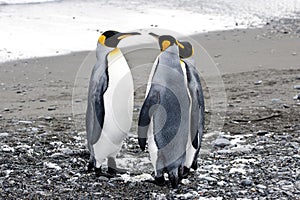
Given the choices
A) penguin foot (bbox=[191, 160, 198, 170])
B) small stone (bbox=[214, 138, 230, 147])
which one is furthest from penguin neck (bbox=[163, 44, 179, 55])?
small stone (bbox=[214, 138, 230, 147])

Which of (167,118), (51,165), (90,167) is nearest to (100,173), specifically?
(90,167)

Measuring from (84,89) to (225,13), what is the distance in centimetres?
893

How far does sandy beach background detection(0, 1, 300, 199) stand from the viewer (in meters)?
3.96

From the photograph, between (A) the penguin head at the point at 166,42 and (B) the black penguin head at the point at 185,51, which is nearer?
(A) the penguin head at the point at 166,42

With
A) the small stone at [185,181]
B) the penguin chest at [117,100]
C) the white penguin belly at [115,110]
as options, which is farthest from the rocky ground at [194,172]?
the penguin chest at [117,100]

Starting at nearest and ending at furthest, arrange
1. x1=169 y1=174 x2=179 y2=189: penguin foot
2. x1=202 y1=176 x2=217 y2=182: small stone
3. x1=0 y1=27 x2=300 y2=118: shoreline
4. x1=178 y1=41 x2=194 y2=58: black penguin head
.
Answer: x1=169 y1=174 x2=179 y2=189: penguin foot
x1=202 y1=176 x2=217 y2=182: small stone
x1=178 y1=41 x2=194 y2=58: black penguin head
x1=0 y1=27 x2=300 y2=118: shoreline

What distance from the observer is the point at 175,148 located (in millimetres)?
4027

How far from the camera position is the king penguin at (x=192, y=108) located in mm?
4188

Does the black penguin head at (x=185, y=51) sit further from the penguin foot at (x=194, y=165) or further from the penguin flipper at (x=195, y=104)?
the penguin foot at (x=194, y=165)

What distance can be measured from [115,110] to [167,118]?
0.48 m

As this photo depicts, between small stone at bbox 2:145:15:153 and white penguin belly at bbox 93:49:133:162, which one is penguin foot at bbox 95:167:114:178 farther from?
small stone at bbox 2:145:15:153

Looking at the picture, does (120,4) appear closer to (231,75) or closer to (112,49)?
(231,75)

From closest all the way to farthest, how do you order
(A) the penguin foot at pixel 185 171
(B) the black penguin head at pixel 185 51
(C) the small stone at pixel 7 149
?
(A) the penguin foot at pixel 185 171
(B) the black penguin head at pixel 185 51
(C) the small stone at pixel 7 149

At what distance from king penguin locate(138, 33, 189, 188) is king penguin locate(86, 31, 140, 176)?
34 cm
